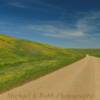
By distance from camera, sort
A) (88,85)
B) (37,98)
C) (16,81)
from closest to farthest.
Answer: (37,98), (88,85), (16,81)

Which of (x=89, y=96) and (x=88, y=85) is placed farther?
(x=88, y=85)

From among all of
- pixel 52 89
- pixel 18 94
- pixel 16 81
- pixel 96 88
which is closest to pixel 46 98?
pixel 18 94

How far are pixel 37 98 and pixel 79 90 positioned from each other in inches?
156

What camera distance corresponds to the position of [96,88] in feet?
65.0

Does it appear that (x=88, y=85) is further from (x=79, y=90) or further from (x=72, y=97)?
(x=72, y=97)

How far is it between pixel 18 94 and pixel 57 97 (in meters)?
2.31

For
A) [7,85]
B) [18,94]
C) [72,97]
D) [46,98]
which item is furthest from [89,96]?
[7,85]

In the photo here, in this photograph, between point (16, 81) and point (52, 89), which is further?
point (16, 81)

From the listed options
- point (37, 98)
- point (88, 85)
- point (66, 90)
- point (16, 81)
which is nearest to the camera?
point (37, 98)

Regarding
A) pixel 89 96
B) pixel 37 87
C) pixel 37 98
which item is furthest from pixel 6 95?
pixel 89 96

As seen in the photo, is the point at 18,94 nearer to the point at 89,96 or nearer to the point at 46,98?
the point at 46,98

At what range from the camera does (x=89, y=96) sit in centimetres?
1686

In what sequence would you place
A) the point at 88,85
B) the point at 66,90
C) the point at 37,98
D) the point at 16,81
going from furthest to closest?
the point at 16,81, the point at 88,85, the point at 66,90, the point at 37,98

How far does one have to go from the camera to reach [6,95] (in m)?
16.9
